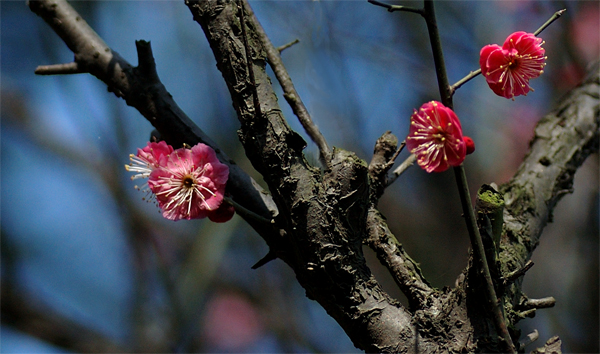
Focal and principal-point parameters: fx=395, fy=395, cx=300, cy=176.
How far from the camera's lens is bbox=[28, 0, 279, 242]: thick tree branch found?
1.13 metres

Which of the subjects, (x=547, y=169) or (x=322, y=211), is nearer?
(x=322, y=211)

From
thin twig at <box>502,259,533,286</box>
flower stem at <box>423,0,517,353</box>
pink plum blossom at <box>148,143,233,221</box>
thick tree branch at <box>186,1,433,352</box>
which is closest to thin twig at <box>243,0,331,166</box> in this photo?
thick tree branch at <box>186,1,433,352</box>

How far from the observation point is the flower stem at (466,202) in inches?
28.3

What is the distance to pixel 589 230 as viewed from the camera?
3104 mm

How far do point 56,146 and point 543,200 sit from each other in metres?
3.83

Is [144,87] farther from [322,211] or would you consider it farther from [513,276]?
[513,276]

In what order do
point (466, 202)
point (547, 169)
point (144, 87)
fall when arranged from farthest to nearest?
1. point (547, 169)
2. point (144, 87)
3. point (466, 202)

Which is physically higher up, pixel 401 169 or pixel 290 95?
pixel 290 95

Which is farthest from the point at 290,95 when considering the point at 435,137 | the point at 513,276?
the point at 513,276

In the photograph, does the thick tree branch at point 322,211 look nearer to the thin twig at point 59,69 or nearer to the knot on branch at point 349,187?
the knot on branch at point 349,187

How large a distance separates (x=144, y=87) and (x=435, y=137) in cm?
84

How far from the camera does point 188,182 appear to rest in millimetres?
983

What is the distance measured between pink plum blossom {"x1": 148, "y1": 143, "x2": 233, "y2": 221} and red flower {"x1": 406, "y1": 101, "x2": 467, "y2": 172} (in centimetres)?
47

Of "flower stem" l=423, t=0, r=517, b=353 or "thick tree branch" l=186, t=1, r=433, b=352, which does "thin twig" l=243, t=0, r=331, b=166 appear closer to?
"thick tree branch" l=186, t=1, r=433, b=352
